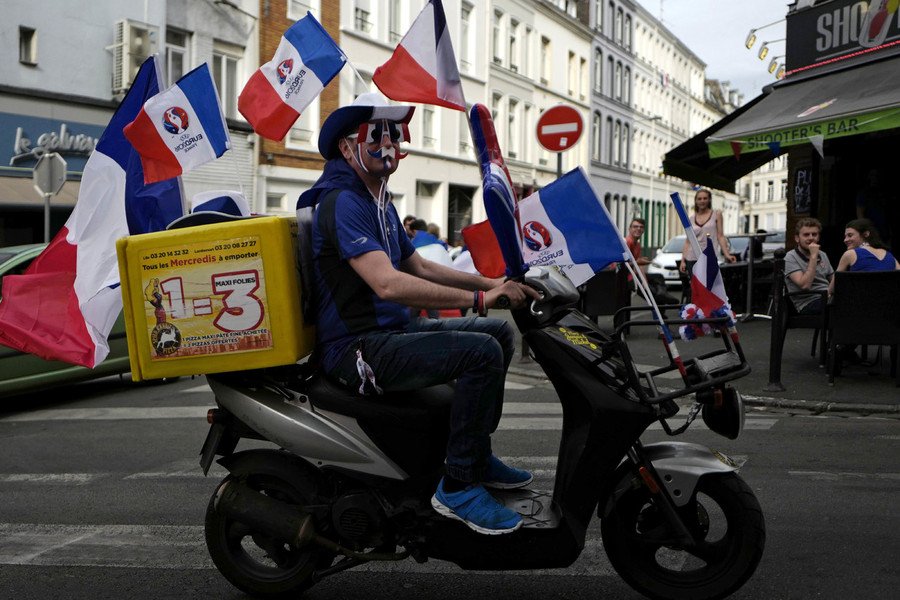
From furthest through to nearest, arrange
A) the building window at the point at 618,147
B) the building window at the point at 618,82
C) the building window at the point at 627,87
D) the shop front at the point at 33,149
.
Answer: the building window at the point at 627,87
the building window at the point at 618,147
the building window at the point at 618,82
the shop front at the point at 33,149

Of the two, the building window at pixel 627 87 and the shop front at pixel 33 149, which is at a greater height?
the building window at pixel 627 87

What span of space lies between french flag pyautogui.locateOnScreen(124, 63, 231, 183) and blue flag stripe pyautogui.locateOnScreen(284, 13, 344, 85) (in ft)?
1.96

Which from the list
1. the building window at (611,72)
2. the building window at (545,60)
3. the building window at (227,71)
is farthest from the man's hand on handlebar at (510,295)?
the building window at (611,72)

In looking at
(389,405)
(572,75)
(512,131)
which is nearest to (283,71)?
(389,405)

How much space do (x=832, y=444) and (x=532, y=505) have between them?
12.1 feet

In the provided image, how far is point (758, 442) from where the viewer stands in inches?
250

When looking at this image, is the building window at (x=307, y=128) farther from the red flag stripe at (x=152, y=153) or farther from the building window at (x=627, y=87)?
the building window at (x=627, y=87)

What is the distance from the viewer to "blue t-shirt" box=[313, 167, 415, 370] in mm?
3322

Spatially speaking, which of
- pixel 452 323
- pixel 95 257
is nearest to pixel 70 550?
pixel 95 257

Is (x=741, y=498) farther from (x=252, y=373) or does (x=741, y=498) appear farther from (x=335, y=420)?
(x=252, y=373)

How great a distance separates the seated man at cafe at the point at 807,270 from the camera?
8.97 m

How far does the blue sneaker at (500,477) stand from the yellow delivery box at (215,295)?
84 cm

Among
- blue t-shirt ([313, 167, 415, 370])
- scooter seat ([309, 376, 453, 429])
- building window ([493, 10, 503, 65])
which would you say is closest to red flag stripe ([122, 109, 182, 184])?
blue t-shirt ([313, 167, 415, 370])

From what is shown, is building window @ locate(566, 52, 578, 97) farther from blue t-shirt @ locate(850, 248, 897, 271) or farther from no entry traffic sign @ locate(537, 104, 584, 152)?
blue t-shirt @ locate(850, 248, 897, 271)
